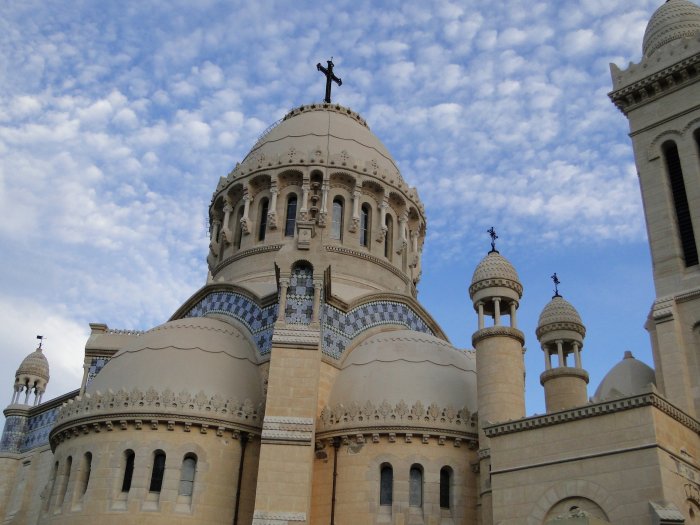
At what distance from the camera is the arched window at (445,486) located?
71.6ft

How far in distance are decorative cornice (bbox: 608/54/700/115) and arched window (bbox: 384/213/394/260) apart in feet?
36.0

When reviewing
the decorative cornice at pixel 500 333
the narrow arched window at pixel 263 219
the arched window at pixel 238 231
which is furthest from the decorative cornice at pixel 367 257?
the decorative cornice at pixel 500 333

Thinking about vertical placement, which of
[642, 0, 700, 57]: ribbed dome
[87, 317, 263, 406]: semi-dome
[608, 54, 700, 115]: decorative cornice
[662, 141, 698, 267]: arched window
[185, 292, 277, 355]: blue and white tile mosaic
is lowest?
[87, 317, 263, 406]: semi-dome

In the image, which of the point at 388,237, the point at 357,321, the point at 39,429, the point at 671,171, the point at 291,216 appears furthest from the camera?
the point at 39,429

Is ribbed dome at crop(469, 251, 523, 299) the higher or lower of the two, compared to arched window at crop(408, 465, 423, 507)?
higher

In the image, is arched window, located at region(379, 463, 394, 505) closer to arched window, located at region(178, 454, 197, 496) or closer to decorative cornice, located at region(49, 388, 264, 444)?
decorative cornice, located at region(49, 388, 264, 444)

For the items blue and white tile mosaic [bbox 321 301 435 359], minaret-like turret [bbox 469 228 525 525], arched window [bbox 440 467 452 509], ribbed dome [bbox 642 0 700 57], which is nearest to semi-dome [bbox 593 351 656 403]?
minaret-like turret [bbox 469 228 525 525]

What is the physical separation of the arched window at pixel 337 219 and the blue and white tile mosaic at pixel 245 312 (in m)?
5.28

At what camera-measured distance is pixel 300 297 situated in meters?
23.5

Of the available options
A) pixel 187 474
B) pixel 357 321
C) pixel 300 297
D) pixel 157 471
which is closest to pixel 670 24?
pixel 357 321

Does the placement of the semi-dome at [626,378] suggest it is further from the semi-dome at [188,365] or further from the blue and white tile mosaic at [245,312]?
the semi-dome at [188,365]

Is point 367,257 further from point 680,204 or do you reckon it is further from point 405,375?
point 680,204

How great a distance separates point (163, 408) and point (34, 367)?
20.2 metres

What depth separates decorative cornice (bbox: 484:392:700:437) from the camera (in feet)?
56.4
